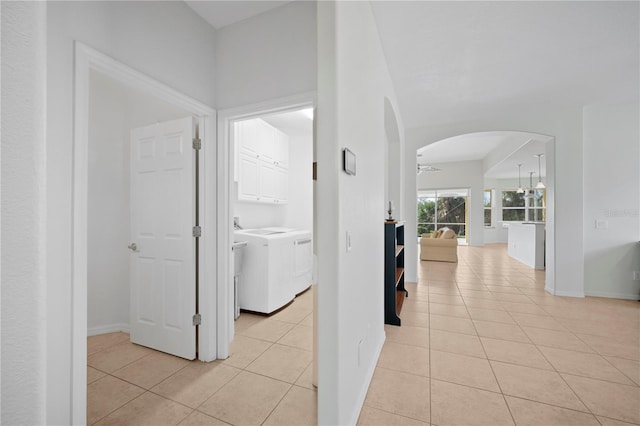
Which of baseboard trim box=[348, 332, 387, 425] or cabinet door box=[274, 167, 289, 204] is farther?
cabinet door box=[274, 167, 289, 204]

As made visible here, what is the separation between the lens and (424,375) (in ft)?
6.56

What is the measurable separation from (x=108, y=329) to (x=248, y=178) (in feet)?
7.20

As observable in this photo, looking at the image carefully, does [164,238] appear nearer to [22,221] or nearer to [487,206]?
[22,221]

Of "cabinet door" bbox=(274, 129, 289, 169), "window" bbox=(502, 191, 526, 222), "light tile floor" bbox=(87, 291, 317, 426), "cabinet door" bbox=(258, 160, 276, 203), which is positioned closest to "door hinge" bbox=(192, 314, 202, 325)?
"light tile floor" bbox=(87, 291, 317, 426)

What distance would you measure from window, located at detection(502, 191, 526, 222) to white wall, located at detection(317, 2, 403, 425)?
441 inches

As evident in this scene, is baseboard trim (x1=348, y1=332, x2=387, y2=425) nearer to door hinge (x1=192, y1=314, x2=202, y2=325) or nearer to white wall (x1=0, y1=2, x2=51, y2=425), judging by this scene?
door hinge (x1=192, y1=314, x2=202, y2=325)

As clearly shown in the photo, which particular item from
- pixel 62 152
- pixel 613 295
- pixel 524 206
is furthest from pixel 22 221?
pixel 524 206

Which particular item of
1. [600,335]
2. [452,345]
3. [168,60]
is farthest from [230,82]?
[600,335]

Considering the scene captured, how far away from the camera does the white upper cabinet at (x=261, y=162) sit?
340cm

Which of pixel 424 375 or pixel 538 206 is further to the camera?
pixel 538 206

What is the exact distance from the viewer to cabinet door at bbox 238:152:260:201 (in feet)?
11.1

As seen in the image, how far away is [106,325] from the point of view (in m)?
2.75

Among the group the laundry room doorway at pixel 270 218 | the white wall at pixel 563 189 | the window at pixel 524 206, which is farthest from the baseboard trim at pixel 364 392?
the window at pixel 524 206

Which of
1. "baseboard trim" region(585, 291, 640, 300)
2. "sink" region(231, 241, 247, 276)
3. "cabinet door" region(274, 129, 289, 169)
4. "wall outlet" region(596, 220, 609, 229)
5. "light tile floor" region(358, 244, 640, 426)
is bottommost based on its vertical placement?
"light tile floor" region(358, 244, 640, 426)
